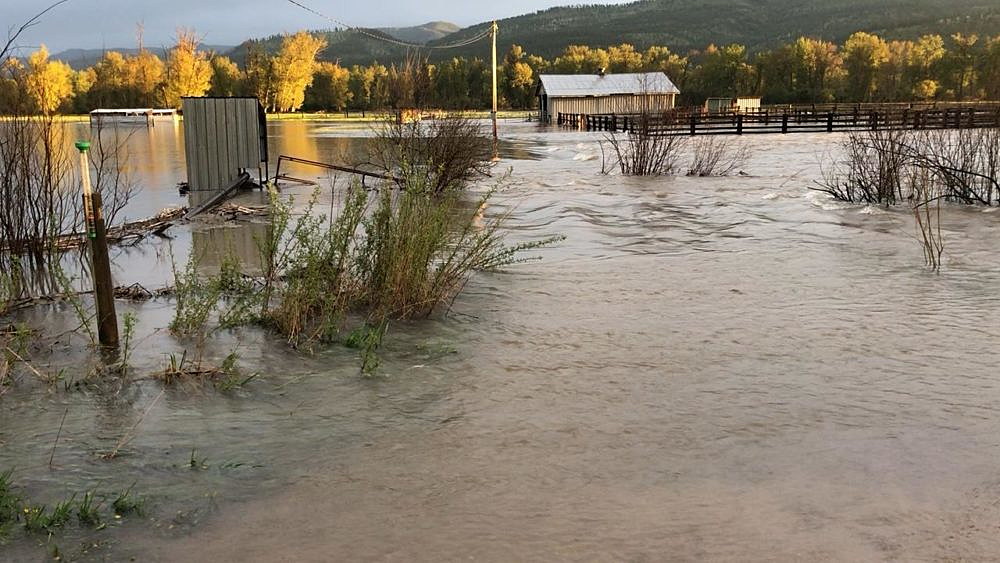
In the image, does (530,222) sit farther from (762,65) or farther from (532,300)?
(762,65)

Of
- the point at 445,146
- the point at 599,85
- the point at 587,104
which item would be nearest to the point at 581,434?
the point at 445,146

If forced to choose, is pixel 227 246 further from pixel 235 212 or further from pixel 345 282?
pixel 235 212

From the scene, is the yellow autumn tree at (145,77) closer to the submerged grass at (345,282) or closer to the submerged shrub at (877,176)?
the submerged shrub at (877,176)

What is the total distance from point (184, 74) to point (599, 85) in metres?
50.2

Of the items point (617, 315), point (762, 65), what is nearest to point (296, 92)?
point (762, 65)

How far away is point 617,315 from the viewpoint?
8.04 metres

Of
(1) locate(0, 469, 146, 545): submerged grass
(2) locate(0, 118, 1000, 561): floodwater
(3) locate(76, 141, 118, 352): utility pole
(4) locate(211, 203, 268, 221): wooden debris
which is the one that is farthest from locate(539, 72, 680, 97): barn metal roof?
(1) locate(0, 469, 146, 545): submerged grass

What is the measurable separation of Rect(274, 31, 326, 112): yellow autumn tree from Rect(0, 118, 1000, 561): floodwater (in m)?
102

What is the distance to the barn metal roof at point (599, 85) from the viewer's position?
7069 centimetres

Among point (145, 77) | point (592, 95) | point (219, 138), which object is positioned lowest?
point (219, 138)

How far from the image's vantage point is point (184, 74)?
96.5 meters

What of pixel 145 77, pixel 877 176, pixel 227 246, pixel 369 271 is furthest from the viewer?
pixel 145 77

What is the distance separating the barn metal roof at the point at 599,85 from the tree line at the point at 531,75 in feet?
37.9

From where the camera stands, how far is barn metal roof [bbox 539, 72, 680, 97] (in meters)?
70.7
